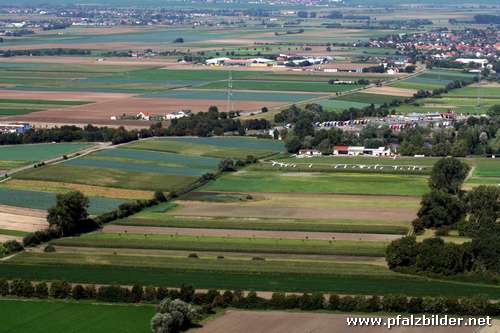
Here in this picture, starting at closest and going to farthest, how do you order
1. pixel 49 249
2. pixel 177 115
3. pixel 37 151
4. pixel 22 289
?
pixel 22 289 < pixel 49 249 < pixel 37 151 < pixel 177 115

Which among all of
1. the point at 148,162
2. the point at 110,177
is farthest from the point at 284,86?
the point at 110,177

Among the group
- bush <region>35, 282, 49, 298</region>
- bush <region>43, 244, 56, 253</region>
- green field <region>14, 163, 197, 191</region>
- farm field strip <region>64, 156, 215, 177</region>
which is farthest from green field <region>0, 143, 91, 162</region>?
bush <region>35, 282, 49, 298</region>

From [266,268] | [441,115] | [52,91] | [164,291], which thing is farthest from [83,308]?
[52,91]

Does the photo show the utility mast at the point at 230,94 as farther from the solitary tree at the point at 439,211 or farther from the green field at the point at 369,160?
the solitary tree at the point at 439,211

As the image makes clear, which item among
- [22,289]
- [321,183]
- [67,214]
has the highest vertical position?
[67,214]

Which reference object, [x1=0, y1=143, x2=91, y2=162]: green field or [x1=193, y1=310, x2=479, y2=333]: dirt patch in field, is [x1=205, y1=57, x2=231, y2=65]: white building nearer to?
[x1=0, y1=143, x2=91, y2=162]: green field

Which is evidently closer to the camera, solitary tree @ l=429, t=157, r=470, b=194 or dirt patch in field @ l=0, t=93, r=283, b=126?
solitary tree @ l=429, t=157, r=470, b=194

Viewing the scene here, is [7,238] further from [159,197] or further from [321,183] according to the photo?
[321,183]
